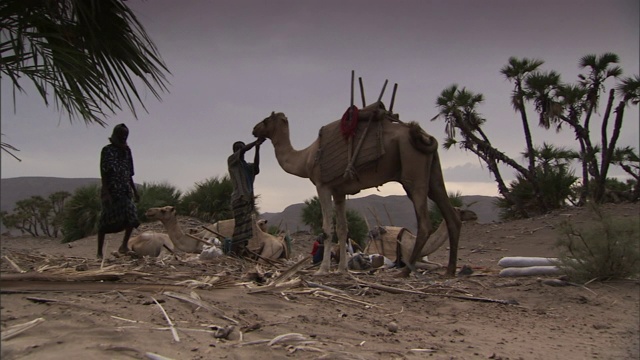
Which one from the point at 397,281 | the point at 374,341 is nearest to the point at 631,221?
the point at 397,281

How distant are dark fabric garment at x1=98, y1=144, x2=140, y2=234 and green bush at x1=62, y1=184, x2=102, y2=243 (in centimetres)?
1243

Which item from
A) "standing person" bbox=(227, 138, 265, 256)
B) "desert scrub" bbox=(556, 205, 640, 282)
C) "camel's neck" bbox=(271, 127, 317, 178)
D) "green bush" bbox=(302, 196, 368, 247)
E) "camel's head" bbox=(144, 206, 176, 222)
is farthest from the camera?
"green bush" bbox=(302, 196, 368, 247)

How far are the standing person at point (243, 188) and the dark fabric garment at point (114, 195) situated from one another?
1671 mm

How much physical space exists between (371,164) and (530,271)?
2.79 metres

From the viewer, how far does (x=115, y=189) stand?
24.1 ft

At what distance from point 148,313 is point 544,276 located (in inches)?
244

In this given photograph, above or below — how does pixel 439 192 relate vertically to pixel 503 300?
above

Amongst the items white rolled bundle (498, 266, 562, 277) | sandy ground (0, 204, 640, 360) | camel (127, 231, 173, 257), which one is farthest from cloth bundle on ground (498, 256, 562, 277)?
camel (127, 231, 173, 257)

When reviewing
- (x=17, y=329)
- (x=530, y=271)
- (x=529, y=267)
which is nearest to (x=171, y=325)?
(x=17, y=329)

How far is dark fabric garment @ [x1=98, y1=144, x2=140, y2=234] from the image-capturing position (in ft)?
24.1

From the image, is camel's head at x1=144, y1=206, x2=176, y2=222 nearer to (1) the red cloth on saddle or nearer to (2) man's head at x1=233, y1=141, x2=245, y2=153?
(2) man's head at x1=233, y1=141, x2=245, y2=153

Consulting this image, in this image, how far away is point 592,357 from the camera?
14.3 ft

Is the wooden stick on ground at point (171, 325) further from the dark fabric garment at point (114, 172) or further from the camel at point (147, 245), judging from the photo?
the camel at point (147, 245)

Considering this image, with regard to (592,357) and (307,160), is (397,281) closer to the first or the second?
(307,160)
